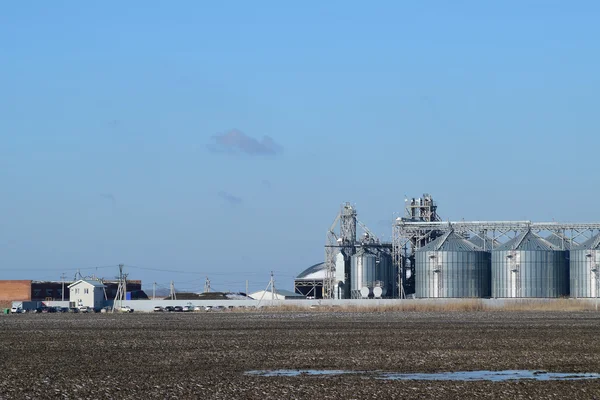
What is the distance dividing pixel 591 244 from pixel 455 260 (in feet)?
51.2

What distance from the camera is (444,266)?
123 metres

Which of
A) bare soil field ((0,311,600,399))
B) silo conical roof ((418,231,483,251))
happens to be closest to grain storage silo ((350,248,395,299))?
silo conical roof ((418,231,483,251))

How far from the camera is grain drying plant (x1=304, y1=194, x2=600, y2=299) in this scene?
11994cm

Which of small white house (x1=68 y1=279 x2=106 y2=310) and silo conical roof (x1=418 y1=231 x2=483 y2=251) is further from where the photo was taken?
small white house (x1=68 y1=279 x2=106 y2=310)

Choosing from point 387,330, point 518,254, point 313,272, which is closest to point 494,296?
point 518,254

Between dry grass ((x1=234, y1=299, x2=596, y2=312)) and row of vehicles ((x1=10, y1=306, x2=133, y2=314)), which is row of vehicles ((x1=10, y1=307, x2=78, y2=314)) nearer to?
row of vehicles ((x1=10, y1=306, x2=133, y2=314))

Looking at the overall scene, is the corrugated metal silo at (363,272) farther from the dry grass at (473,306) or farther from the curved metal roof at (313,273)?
the curved metal roof at (313,273)

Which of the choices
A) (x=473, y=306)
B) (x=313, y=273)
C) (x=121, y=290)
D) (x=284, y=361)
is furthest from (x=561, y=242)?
(x=284, y=361)

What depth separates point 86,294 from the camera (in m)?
155

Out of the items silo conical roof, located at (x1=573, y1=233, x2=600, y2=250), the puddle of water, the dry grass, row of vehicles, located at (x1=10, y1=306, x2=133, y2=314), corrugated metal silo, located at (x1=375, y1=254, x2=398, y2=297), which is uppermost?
silo conical roof, located at (x1=573, y1=233, x2=600, y2=250)

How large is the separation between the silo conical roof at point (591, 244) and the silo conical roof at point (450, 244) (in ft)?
38.8

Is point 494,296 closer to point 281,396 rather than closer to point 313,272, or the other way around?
point 313,272

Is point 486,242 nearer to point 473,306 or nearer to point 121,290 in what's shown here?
point 473,306

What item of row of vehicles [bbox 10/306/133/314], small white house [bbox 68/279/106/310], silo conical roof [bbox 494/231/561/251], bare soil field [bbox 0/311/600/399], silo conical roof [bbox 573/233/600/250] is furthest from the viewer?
small white house [bbox 68/279/106/310]
